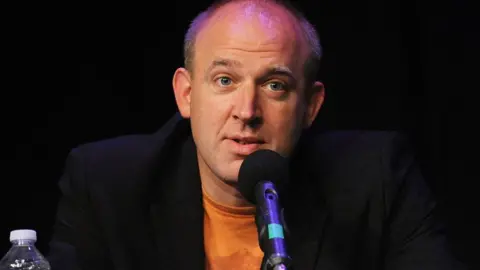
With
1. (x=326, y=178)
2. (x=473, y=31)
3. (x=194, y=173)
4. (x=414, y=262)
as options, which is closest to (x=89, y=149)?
(x=194, y=173)

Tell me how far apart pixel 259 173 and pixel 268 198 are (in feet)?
0.46

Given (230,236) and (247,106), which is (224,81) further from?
(230,236)

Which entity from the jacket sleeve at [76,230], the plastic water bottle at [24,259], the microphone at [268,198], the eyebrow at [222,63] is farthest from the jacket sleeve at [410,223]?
the plastic water bottle at [24,259]

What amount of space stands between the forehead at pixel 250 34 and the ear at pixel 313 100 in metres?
0.13

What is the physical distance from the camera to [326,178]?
86.1 inches

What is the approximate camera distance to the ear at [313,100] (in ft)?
6.93

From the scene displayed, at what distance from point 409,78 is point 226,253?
1175mm

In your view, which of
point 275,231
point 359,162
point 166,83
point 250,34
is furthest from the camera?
point 166,83

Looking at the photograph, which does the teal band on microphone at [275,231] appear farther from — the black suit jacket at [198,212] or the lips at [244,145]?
the black suit jacket at [198,212]

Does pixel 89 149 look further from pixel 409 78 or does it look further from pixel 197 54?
pixel 409 78

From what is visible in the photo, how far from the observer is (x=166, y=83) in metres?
2.88

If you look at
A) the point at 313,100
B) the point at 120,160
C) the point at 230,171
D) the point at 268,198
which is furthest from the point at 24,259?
the point at 313,100

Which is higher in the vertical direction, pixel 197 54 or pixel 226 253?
pixel 197 54

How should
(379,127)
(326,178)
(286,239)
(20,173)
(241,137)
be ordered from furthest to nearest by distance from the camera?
(379,127)
(20,173)
(326,178)
(241,137)
(286,239)
